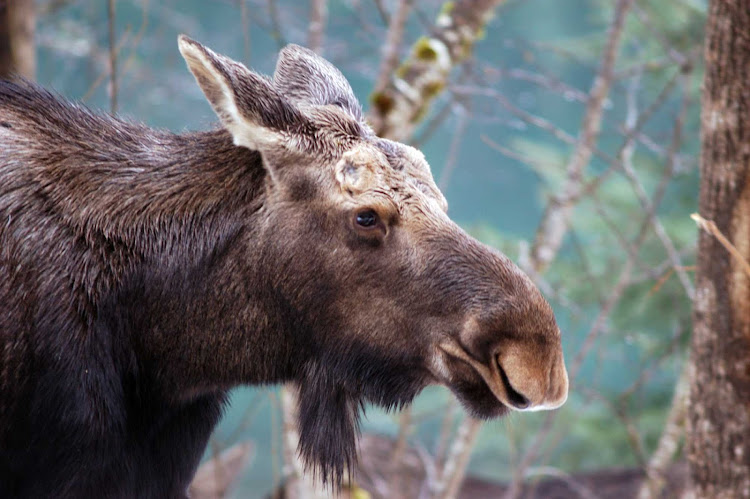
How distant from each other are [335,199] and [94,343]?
71cm

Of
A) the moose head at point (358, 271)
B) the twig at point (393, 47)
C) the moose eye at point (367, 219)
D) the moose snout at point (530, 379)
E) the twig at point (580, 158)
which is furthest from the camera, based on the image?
the twig at point (580, 158)

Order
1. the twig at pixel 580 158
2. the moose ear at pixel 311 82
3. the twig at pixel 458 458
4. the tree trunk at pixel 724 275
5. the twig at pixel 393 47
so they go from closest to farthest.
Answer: the moose ear at pixel 311 82 → the tree trunk at pixel 724 275 → the twig at pixel 393 47 → the twig at pixel 458 458 → the twig at pixel 580 158

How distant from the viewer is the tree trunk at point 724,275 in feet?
9.03

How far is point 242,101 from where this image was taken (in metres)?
2.08

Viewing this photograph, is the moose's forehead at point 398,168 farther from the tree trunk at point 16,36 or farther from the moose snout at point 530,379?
the tree trunk at point 16,36

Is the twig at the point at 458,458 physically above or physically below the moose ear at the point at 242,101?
below

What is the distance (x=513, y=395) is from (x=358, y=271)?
0.50 meters

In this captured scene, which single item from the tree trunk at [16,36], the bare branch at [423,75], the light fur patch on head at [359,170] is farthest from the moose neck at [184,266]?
the tree trunk at [16,36]

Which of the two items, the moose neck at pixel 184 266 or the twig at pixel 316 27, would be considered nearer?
the moose neck at pixel 184 266

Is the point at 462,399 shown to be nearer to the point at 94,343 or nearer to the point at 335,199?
the point at 335,199

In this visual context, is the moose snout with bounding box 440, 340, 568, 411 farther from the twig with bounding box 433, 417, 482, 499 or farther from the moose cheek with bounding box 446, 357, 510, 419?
the twig with bounding box 433, 417, 482, 499

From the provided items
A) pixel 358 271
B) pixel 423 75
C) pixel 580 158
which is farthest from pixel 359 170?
pixel 580 158

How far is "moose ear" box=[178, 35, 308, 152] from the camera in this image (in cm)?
204

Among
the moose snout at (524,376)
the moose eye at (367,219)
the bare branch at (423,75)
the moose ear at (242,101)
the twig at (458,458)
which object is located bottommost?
the twig at (458,458)
